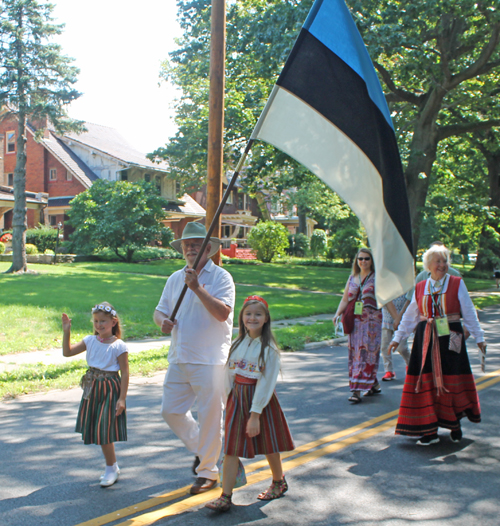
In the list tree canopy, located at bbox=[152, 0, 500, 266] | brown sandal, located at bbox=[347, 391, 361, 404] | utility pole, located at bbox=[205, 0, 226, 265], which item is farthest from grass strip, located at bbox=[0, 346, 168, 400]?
tree canopy, located at bbox=[152, 0, 500, 266]

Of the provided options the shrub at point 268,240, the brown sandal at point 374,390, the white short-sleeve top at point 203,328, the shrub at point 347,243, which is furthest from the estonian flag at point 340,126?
the shrub at point 347,243

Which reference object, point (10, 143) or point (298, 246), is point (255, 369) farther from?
point (298, 246)

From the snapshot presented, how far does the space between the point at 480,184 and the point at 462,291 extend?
33.2 metres

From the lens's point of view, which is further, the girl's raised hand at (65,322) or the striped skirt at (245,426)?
the girl's raised hand at (65,322)

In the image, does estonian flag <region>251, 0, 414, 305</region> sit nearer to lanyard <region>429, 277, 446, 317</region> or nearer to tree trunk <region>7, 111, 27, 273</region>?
lanyard <region>429, 277, 446, 317</region>

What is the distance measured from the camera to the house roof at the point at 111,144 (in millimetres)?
41562

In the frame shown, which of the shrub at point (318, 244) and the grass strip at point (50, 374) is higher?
the shrub at point (318, 244)

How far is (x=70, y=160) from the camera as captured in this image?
133ft

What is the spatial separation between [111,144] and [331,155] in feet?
140

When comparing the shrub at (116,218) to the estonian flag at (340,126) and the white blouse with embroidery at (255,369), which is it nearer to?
the estonian flag at (340,126)

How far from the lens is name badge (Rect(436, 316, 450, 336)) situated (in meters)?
5.76

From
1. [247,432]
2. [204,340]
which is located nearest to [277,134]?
[204,340]

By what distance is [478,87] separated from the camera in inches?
925

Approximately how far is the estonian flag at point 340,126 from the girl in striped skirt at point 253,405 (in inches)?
37.4
